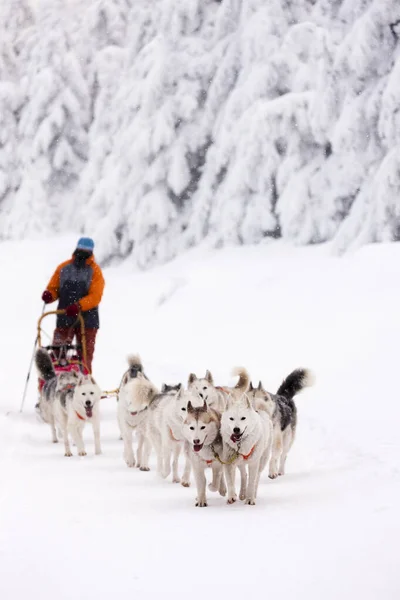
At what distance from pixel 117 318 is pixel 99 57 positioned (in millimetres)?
12647

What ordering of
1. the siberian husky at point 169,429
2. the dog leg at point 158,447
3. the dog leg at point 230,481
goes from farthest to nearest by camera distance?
the dog leg at point 158,447 < the siberian husky at point 169,429 < the dog leg at point 230,481

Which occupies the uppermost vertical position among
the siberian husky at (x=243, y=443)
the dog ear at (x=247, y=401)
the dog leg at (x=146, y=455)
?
the dog ear at (x=247, y=401)

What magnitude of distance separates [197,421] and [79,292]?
13.3 feet

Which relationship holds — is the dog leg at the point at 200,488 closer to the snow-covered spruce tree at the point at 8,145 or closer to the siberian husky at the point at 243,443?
the siberian husky at the point at 243,443

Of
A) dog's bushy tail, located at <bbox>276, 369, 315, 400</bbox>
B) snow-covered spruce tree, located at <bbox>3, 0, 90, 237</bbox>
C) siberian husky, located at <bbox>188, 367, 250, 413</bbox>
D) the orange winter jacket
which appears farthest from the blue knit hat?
snow-covered spruce tree, located at <bbox>3, 0, 90, 237</bbox>

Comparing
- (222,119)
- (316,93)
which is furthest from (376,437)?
(222,119)

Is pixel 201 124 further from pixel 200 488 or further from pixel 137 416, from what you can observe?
pixel 200 488

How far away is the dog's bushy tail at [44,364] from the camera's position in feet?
26.7

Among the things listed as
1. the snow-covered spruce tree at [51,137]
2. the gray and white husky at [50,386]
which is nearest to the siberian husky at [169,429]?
the gray and white husky at [50,386]

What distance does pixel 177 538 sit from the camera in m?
4.08

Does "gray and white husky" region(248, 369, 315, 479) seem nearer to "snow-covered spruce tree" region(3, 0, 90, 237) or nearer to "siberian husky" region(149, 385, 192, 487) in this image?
"siberian husky" region(149, 385, 192, 487)

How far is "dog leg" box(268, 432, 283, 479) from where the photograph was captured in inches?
232

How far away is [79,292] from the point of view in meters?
8.79

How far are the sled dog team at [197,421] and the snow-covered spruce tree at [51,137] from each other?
1879cm
